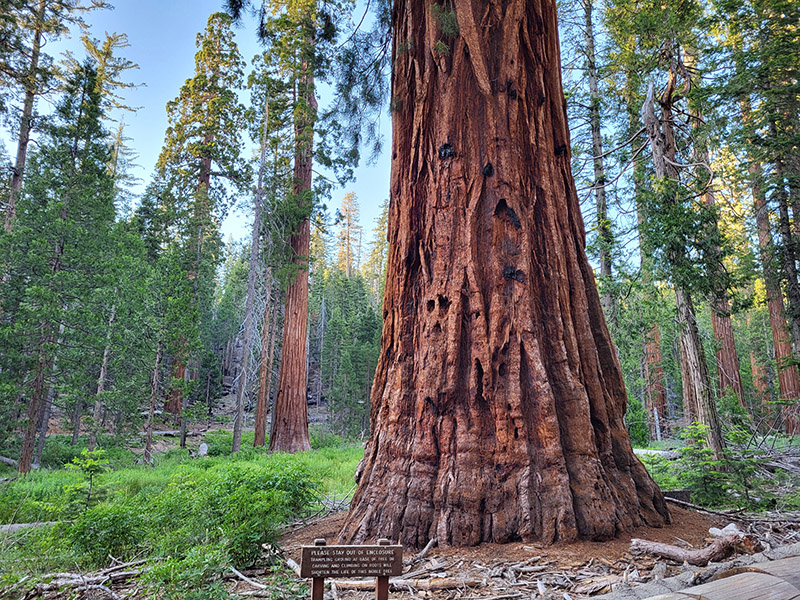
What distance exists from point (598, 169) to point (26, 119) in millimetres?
21884

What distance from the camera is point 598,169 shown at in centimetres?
1280

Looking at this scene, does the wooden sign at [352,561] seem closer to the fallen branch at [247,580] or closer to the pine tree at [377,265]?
the fallen branch at [247,580]

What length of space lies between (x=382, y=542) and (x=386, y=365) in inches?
89.6

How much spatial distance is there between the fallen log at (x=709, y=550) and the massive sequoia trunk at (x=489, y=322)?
56 centimetres

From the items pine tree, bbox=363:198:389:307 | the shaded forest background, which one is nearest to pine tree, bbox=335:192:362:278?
pine tree, bbox=363:198:389:307

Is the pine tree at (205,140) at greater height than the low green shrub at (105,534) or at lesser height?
greater

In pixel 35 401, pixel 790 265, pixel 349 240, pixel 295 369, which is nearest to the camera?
pixel 790 265

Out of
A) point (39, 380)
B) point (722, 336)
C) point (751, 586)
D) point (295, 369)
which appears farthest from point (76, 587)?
point (722, 336)

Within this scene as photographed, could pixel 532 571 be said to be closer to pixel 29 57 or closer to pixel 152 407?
pixel 152 407

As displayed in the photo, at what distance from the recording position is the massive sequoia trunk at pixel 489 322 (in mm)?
3770

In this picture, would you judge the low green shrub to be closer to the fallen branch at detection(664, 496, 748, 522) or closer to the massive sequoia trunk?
the massive sequoia trunk

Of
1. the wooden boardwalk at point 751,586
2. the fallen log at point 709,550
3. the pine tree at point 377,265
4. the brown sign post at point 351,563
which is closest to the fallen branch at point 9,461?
the brown sign post at point 351,563

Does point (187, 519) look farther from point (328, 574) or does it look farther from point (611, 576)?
point (611, 576)

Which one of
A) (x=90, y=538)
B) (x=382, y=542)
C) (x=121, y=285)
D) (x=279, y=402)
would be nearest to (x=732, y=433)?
(x=382, y=542)
